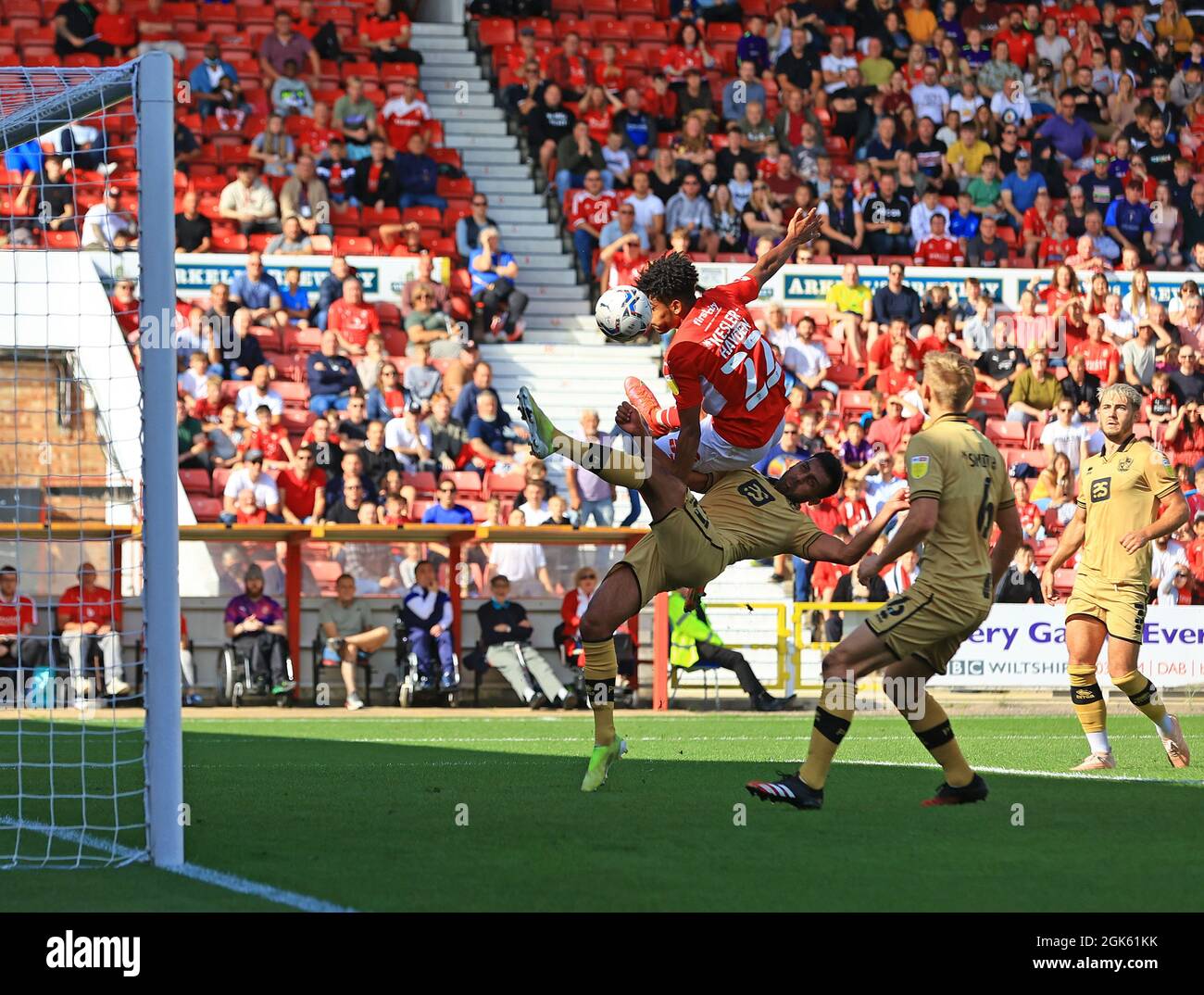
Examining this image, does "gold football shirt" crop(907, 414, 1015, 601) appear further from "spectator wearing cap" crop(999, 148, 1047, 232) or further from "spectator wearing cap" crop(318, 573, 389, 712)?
"spectator wearing cap" crop(999, 148, 1047, 232)

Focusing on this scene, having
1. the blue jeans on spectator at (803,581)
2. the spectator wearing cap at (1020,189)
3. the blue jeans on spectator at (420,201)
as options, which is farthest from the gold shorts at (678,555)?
the spectator wearing cap at (1020,189)

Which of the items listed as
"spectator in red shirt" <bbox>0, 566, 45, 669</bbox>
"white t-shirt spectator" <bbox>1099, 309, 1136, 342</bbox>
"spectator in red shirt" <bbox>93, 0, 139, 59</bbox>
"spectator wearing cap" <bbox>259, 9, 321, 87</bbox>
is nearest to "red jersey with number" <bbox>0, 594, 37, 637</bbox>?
"spectator in red shirt" <bbox>0, 566, 45, 669</bbox>

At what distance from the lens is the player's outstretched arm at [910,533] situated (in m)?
8.05

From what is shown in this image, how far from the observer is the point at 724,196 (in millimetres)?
24516

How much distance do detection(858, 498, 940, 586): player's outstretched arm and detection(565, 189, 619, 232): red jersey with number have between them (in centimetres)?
1662

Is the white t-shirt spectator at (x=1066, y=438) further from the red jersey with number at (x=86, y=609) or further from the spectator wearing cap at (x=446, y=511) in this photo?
the red jersey with number at (x=86, y=609)

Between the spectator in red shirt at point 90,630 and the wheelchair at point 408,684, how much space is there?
284cm

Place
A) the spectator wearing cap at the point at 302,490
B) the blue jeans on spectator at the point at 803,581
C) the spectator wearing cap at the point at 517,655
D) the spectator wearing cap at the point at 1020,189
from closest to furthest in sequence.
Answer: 1. the spectator wearing cap at the point at 517,655
2. the spectator wearing cap at the point at 302,490
3. the blue jeans on spectator at the point at 803,581
4. the spectator wearing cap at the point at 1020,189

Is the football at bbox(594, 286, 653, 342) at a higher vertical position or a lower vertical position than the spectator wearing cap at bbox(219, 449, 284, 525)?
higher

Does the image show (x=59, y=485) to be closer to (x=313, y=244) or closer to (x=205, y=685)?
(x=205, y=685)

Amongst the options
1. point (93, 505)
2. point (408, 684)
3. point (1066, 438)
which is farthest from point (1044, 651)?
point (93, 505)

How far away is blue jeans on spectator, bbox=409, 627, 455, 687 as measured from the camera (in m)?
18.5
